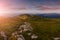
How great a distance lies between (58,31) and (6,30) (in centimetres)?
52

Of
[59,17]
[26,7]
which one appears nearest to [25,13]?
[26,7]

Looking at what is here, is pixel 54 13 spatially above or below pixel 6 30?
above

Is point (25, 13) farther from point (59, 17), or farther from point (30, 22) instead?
point (59, 17)

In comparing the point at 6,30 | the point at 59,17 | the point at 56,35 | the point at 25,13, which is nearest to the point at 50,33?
the point at 56,35

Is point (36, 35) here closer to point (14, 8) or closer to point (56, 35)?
point (56, 35)

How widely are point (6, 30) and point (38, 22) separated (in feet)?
1.10

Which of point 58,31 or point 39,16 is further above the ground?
point 39,16

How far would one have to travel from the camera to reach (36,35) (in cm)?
183

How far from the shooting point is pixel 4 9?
1.87 meters

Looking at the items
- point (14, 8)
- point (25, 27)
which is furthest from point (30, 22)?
point (14, 8)

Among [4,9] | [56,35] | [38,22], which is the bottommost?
[56,35]

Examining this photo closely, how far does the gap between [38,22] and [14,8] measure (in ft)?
0.94

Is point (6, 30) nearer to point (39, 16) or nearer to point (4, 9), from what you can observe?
point (4, 9)

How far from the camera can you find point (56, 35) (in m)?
1.81
